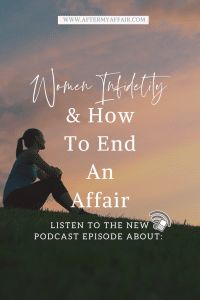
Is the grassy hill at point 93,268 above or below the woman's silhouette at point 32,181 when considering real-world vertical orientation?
below

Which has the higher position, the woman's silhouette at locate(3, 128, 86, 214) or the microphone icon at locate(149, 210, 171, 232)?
the woman's silhouette at locate(3, 128, 86, 214)

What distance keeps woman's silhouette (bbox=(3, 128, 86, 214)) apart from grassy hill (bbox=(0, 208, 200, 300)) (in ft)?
12.1

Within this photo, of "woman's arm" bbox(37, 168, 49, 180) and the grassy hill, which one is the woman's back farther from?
the grassy hill

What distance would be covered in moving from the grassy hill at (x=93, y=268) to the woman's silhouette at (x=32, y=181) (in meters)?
3.69

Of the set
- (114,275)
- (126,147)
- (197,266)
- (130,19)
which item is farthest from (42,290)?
(130,19)

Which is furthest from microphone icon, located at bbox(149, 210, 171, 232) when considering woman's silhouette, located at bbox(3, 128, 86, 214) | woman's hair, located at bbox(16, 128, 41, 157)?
woman's hair, located at bbox(16, 128, 41, 157)

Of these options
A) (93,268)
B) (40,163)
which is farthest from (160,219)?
(93,268)

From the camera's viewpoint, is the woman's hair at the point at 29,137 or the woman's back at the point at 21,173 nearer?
the woman's hair at the point at 29,137

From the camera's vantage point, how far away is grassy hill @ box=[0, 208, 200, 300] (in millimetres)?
6527

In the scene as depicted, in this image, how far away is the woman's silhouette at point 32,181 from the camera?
14.2 metres

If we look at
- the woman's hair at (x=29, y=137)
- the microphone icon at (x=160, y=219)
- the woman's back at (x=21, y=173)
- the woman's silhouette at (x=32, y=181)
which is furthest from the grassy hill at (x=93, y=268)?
the woman's back at (x=21, y=173)

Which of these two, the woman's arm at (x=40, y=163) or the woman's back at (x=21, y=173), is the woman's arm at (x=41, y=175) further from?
the woman's arm at (x=40, y=163)

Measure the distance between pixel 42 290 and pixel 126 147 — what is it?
774 cm

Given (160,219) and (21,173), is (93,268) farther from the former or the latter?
(21,173)
